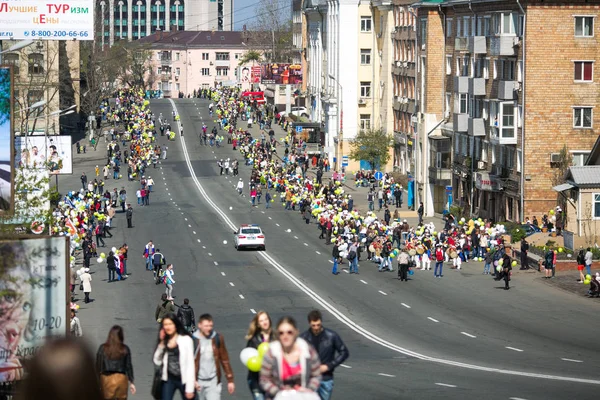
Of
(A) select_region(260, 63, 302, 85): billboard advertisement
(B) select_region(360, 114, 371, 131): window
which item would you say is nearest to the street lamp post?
(B) select_region(360, 114, 371, 131): window

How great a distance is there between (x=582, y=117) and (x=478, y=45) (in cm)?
849

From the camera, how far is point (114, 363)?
14.4 meters

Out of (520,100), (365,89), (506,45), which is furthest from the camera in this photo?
(365,89)

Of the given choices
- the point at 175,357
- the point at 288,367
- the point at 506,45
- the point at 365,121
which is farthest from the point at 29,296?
the point at 365,121

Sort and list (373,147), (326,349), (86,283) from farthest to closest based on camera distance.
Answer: (373,147) → (86,283) → (326,349)

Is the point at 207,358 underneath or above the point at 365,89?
underneath

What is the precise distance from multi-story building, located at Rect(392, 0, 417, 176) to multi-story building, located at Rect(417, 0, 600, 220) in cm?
1577

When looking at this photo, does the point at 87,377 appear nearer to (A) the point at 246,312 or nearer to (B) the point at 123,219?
(A) the point at 246,312

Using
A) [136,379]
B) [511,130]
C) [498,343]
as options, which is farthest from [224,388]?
[511,130]

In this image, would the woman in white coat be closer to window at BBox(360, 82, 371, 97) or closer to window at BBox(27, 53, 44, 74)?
window at BBox(27, 53, 44, 74)

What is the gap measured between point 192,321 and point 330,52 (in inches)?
3355

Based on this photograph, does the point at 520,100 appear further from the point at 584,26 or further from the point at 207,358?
the point at 207,358

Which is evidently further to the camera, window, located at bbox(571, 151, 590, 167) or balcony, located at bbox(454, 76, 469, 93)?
balcony, located at bbox(454, 76, 469, 93)

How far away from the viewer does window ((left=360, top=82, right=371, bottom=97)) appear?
10897 centimetres
